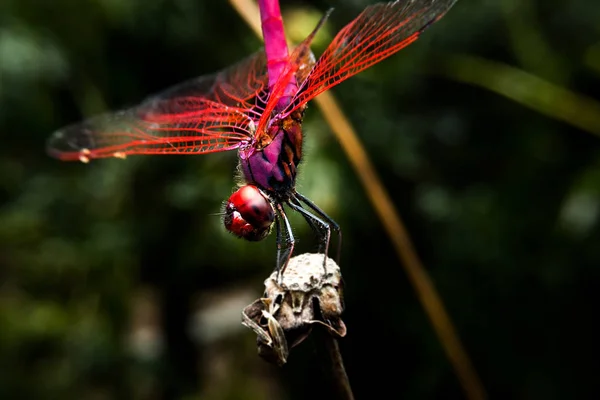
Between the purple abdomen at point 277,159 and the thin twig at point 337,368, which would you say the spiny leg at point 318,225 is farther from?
the thin twig at point 337,368

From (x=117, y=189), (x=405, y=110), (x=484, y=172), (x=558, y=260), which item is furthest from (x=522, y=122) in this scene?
(x=117, y=189)

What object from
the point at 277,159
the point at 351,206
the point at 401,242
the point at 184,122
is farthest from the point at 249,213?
the point at 351,206

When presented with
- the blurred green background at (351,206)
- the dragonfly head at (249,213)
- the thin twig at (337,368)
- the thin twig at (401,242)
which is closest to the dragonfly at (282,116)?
the dragonfly head at (249,213)

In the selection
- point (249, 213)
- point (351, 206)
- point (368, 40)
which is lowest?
point (249, 213)

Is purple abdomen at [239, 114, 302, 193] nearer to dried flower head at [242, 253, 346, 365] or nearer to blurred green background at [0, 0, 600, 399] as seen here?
dried flower head at [242, 253, 346, 365]

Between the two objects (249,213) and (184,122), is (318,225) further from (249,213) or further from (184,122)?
(184,122)

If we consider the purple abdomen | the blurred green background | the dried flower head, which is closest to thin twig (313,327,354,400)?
the dried flower head
